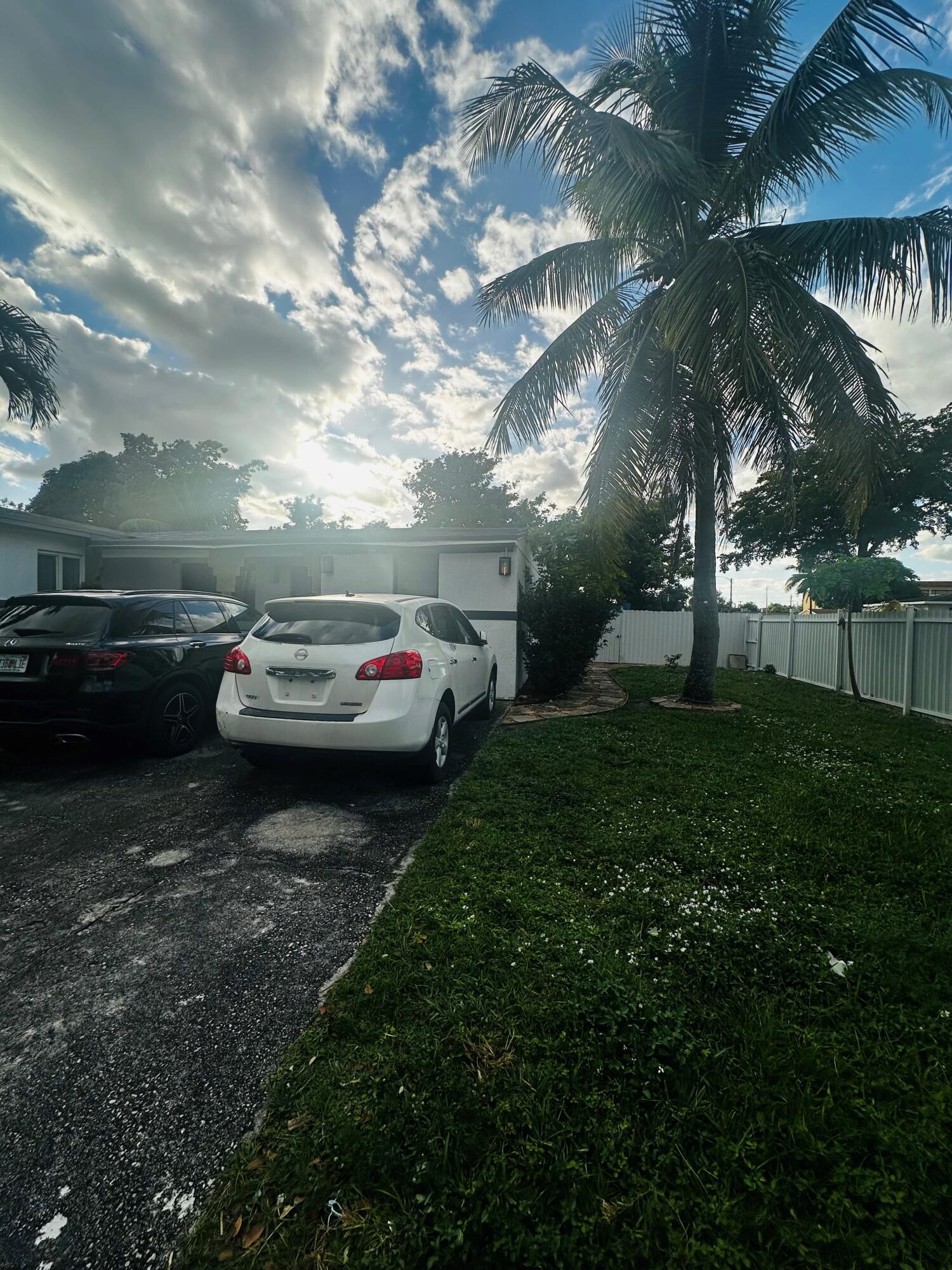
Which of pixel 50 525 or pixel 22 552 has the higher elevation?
pixel 50 525

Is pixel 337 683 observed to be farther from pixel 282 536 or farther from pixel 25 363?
pixel 25 363

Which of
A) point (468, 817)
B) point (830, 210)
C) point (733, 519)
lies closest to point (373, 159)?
point (830, 210)

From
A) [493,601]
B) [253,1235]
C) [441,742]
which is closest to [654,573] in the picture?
[493,601]

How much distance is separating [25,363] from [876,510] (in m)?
29.4

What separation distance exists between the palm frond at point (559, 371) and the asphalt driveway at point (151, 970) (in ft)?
20.7

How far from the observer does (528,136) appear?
673cm

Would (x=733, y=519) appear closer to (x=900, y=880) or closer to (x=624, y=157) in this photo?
(x=624, y=157)

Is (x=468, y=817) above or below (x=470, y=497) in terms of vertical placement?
below

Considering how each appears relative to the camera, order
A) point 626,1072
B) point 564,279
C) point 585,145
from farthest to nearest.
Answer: point 564,279
point 585,145
point 626,1072

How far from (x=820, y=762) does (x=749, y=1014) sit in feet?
13.6

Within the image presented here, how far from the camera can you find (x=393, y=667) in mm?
4020

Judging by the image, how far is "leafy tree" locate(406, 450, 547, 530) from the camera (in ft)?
115

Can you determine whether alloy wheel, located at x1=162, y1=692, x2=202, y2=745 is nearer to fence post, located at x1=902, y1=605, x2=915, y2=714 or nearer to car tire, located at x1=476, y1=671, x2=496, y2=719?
car tire, located at x1=476, y1=671, x2=496, y2=719

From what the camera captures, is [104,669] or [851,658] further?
[851,658]
